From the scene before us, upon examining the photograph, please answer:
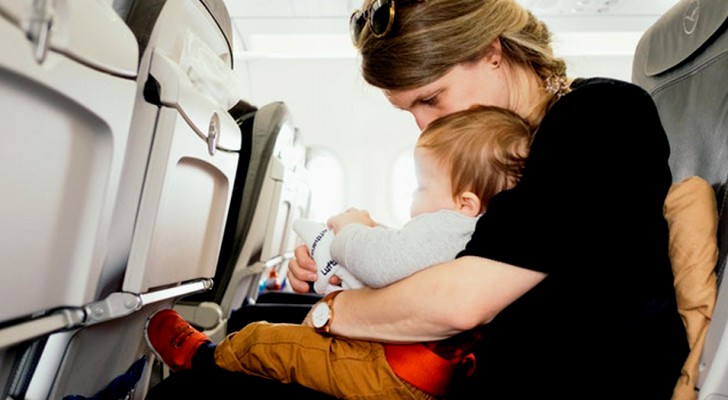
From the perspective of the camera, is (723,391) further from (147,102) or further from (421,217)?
(147,102)

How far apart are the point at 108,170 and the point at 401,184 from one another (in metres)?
5.37

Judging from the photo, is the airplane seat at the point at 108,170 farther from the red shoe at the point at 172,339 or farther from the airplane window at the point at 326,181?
the airplane window at the point at 326,181

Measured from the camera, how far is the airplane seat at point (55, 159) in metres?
0.76

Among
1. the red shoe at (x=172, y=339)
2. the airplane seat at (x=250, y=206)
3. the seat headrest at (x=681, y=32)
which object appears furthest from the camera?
the airplane seat at (x=250, y=206)

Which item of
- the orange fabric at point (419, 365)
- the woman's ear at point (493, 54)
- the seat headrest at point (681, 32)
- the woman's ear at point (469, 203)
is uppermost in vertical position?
the seat headrest at point (681, 32)

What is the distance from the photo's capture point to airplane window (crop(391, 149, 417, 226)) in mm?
6280

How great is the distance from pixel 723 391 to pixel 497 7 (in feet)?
3.13

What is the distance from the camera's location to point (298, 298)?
120 inches

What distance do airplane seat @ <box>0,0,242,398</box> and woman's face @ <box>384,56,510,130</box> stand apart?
55 cm

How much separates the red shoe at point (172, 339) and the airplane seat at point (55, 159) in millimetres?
603

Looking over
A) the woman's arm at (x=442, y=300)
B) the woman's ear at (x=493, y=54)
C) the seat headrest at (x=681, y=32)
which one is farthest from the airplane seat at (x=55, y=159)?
the seat headrest at (x=681, y=32)

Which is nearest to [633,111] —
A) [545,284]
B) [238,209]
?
[545,284]

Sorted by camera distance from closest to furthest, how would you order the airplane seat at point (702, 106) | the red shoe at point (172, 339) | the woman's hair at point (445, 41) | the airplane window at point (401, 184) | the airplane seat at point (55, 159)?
the airplane seat at point (55, 159) → the airplane seat at point (702, 106) → the woman's hair at point (445, 41) → the red shoe at point (172, 339) → the airplane window at point (401, 184)

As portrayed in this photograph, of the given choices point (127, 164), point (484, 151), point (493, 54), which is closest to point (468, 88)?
point (493, 54)
